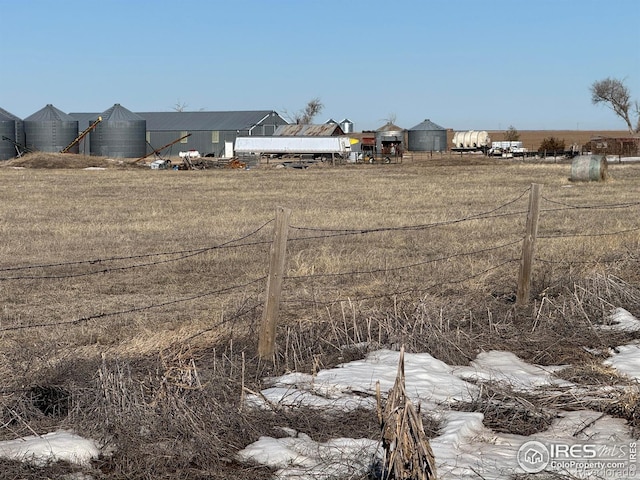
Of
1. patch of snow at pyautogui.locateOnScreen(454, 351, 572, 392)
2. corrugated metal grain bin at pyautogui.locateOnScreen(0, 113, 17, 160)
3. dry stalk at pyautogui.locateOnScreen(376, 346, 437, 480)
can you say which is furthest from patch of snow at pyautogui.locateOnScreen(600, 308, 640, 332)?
corrugated metal grain bin at pyautogui.locateOnScreen(0, 113, 17, 160)

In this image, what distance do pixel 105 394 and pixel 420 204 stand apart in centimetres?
2041

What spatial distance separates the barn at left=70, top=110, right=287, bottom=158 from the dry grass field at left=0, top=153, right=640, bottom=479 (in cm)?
5178

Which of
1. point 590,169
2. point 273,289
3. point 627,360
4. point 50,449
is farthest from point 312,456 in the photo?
point 590,169

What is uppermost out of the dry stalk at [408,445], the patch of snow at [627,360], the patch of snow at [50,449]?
the dry stalk at [408,445]

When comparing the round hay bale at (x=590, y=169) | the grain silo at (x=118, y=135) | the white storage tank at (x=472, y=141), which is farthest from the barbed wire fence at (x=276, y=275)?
the white storage tank at (x=472, y=141)

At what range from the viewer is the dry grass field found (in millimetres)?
5715

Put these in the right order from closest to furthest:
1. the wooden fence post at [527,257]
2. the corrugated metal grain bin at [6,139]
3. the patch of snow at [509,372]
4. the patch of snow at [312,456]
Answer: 1. the patch of snow at [312,456]
2. the patch of snow at [509,372]
3. the wooden fence post at [527,257]
4. the corrugated metal grain bin at [6,139]

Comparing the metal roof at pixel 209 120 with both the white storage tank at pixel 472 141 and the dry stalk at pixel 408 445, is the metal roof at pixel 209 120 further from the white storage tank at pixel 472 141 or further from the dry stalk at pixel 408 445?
the dry stalk at pixel 408 445

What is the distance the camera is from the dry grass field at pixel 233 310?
5.71 metres

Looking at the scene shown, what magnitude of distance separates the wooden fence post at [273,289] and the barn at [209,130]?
6653 centimetres

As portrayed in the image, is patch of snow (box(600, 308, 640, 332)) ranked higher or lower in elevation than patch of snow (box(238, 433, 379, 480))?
higher

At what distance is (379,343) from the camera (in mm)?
7820

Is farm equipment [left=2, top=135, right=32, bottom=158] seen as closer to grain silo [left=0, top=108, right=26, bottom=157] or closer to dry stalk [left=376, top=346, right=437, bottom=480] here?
grain silo [left=0, top=108, right=26, bottom=157]

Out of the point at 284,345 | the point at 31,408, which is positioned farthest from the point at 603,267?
the point at 31,408
